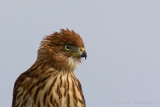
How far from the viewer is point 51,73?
18.9 feet

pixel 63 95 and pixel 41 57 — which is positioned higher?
pixel 41 57

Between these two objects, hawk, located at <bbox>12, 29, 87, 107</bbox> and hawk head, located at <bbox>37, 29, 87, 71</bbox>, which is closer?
hawk, located at <bbox>12, 29, 87, 107</bbox>

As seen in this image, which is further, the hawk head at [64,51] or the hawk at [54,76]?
the hawk head at [64,51]

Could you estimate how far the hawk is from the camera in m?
5.66

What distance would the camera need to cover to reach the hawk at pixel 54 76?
5660 mm

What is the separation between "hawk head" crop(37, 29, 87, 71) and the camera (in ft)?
19.0

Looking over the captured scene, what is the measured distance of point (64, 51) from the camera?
19.2ft

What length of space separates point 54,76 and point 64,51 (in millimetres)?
475

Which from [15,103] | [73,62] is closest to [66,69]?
[73,62]

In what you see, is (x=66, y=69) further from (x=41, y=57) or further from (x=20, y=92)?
(x=20, y=92)

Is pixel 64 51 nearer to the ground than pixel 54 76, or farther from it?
farther from it

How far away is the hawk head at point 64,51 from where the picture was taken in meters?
5.79

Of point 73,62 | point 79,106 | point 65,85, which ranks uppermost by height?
point 73,62

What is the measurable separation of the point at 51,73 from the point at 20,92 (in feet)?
2.09
